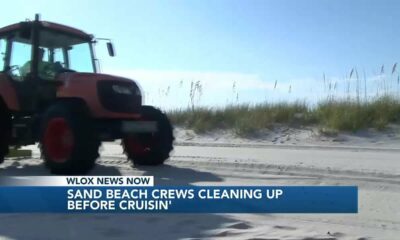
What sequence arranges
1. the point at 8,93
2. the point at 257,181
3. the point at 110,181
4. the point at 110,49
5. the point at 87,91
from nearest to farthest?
the point at 257,181 < the point at 110,181 < the point at 87,91 < the point at 8,93 < the point at 110,49

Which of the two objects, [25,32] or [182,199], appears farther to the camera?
[25,32]

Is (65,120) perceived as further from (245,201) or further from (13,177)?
(245,201)

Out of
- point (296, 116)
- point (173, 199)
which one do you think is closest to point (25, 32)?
point (173, 199)

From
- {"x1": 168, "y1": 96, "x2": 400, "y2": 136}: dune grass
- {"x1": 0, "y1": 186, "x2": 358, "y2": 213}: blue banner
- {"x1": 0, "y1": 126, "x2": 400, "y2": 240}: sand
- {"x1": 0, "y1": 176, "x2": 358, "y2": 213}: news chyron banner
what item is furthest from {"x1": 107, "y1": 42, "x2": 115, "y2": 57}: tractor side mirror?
{"x1": 168, "y1": 96, "x2": 400, "y2": 136}: dune grass

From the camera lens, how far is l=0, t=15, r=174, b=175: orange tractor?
24.2 feet

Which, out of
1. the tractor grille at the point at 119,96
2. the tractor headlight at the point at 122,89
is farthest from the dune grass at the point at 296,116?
the tractor headlight at the point at 122,89

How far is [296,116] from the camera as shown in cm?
1348

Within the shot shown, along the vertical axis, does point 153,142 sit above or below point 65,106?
below

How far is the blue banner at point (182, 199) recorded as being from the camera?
5102 millimetres

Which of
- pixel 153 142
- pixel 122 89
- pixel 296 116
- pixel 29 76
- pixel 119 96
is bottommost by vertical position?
pixel 153 142

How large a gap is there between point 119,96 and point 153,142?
117cm

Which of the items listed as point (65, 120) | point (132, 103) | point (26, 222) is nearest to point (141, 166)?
point (132, 103)

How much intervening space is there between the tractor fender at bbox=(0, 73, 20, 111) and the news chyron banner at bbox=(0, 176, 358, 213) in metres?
2.58

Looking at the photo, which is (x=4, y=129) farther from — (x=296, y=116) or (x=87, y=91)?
(x=296, y=116)
